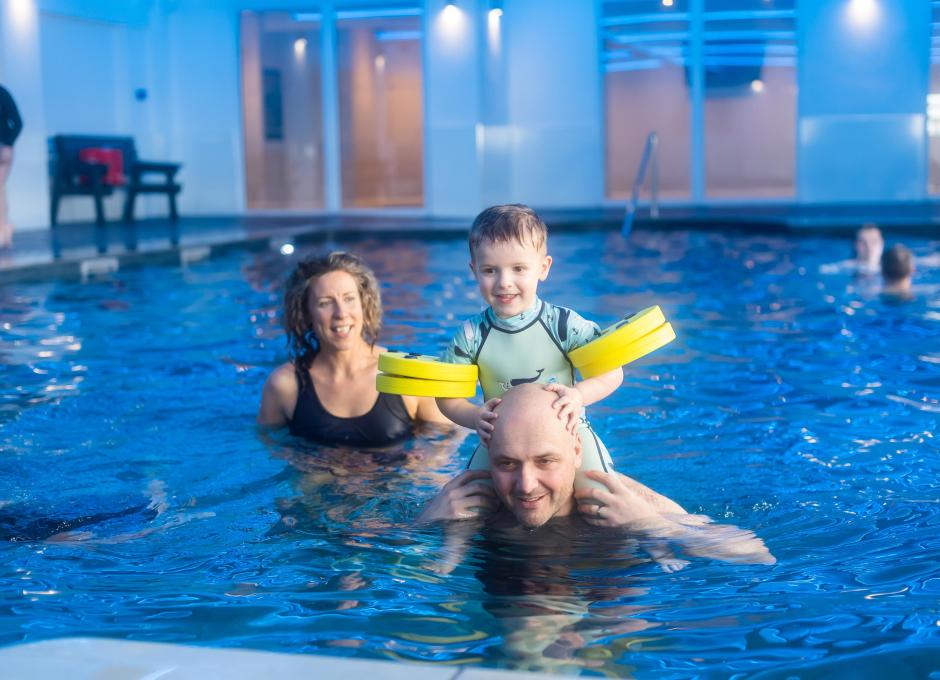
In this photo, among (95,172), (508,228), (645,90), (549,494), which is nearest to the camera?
(549,494)

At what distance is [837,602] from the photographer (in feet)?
10.3

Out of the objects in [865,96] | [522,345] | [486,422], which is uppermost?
[865,96]

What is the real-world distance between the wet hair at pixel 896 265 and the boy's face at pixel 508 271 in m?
6.56

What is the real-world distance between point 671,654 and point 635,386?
368 cm

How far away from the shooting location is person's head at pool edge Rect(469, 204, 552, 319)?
3271 mm

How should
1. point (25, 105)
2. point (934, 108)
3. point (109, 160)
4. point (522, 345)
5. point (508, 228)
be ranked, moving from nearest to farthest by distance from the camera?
point (508, 228) → point (522, 345) → point (25, 105) → point (109, 160) → point (934, 108)

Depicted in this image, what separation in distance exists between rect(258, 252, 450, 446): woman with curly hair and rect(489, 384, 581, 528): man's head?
1.67 metres

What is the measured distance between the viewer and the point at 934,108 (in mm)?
18859

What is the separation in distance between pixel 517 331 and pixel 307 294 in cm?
140

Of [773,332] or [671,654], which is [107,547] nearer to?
[671,654]

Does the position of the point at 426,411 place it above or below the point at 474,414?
below

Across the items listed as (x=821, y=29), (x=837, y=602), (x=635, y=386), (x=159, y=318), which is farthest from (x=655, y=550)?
(x=821, y=29)

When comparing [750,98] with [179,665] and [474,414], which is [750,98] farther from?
[179,665]

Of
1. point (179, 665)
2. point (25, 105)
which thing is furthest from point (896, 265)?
point (25, 105)
